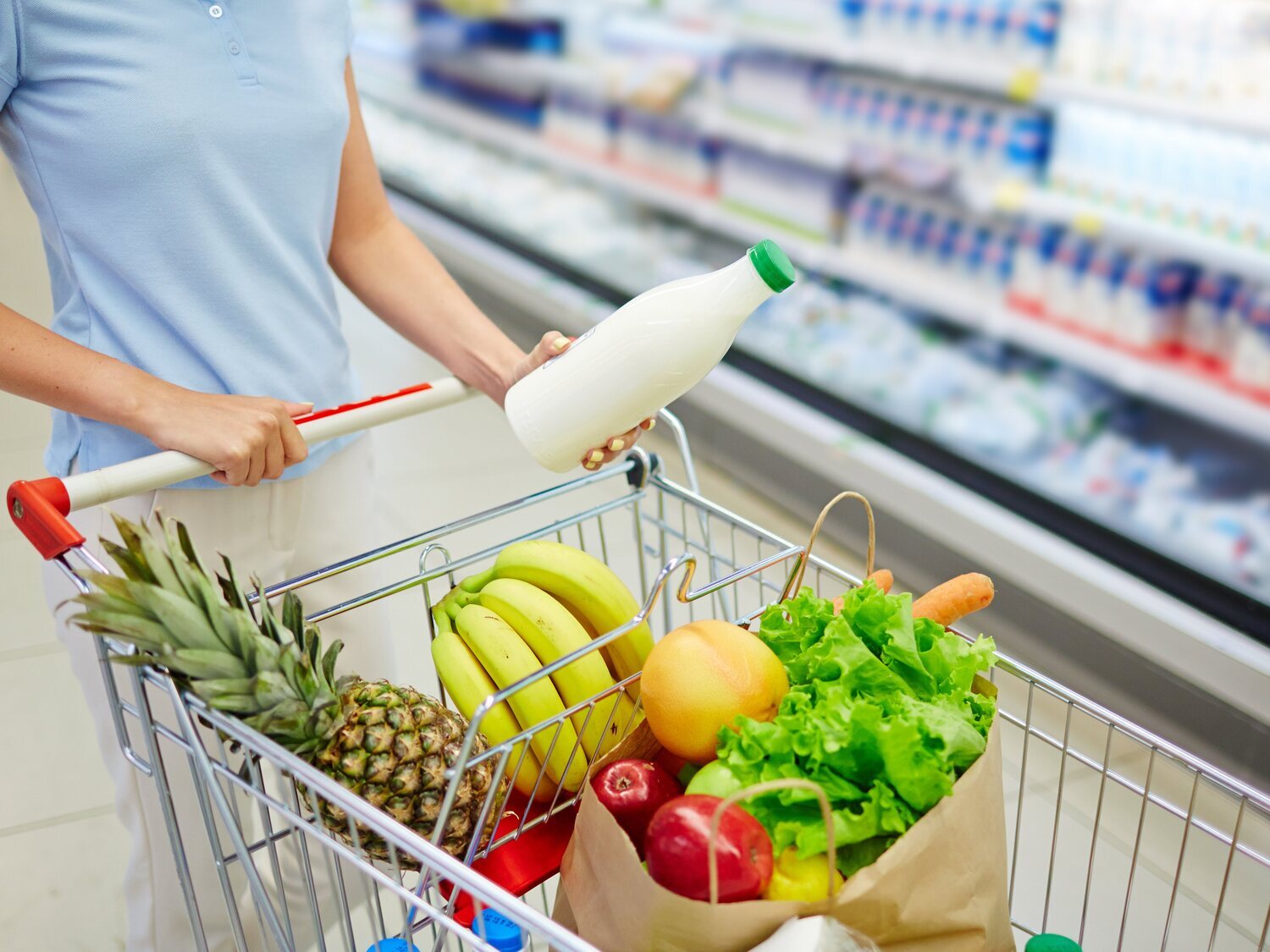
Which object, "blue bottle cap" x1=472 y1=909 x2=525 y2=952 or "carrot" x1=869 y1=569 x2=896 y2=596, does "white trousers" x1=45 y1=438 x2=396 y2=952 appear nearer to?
"blue bottle cap" x1=472 y1=909 x2=525 y2=952

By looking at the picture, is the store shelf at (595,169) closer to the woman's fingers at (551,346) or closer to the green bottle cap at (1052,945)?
the woman's fingers at (551,346)

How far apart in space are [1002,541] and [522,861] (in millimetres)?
1810

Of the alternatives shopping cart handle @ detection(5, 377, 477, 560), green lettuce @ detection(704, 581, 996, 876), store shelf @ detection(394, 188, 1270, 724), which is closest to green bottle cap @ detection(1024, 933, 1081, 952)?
green lettuce @ detection(704, 581, 996, 876)

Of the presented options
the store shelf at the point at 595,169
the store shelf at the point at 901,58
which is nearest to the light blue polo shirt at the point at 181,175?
the store shelf at the point at 901,58

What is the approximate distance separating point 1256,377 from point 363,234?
78.8 inches

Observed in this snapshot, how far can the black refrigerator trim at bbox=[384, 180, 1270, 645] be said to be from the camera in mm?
2283

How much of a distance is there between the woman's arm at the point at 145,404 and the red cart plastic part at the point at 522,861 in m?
0.45

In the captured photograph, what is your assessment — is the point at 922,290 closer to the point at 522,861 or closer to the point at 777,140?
the point at 777,140

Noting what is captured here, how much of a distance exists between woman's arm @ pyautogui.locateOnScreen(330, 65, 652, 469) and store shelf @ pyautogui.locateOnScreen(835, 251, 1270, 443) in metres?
1.74

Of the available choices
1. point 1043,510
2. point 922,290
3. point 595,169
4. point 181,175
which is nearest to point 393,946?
point 181,175

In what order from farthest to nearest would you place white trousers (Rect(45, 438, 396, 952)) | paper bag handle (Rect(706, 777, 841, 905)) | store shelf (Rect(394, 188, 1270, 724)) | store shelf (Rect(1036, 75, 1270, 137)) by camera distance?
store shelf (Rect(1036, 75, 1270, 137)) → store shelf (Rect(394, 188, 1270, 724)) → white trousers (Rect(45, 438, 396, 952)) → paper bag handle (Rect(706, 777, 841, 905))

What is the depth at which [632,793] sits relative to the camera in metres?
0.98

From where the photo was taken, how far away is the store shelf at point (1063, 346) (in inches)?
99.6

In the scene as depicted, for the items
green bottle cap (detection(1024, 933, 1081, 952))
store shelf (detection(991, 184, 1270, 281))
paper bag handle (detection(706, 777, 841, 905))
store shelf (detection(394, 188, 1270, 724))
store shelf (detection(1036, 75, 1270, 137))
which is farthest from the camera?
store shelf (detection(991, 184, 1270, 281))
